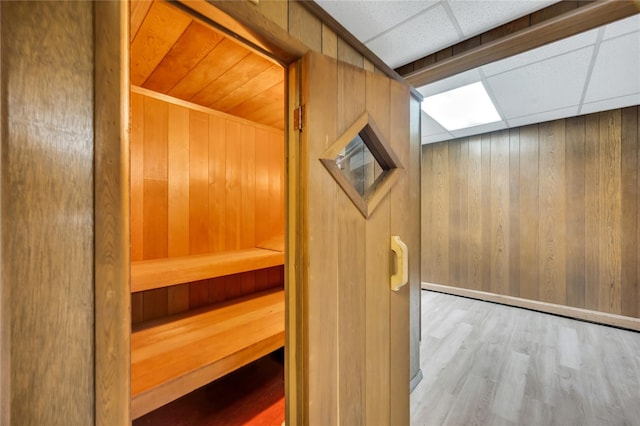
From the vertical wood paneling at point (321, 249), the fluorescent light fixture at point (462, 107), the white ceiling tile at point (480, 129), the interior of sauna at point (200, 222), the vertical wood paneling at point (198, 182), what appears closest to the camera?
the vertical wood paneling at point (321, 249)

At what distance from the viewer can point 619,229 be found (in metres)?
2.73

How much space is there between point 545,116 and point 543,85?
1.01m

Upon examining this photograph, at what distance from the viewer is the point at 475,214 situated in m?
3.67

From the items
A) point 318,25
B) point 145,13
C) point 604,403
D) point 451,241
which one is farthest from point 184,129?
point 451,241

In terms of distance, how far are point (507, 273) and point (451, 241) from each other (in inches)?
31.0

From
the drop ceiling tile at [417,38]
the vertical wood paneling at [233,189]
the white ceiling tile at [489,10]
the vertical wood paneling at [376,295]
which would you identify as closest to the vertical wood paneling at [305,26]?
the vertical wood paneling at [376,295]

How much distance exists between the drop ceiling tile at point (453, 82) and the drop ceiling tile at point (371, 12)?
89 cm

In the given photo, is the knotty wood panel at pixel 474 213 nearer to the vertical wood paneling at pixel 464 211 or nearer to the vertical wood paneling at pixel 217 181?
the vertical wood paneling at pixel 464 211

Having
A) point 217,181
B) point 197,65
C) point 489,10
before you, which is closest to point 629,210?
point 489,10

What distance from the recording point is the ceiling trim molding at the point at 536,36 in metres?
1.19

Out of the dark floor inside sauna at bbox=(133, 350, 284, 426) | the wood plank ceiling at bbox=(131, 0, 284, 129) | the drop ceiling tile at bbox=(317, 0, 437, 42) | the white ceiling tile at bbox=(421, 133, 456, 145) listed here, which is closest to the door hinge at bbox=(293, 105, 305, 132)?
the wood plank ceiling at bbox=(131, 0, 284, 129)

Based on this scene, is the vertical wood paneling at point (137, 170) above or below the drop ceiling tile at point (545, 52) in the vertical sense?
below

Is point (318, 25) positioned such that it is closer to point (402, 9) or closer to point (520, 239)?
point (402, 9)

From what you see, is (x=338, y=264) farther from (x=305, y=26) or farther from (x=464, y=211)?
(x=464, y=211)
